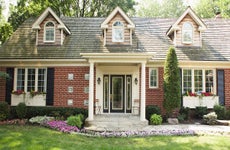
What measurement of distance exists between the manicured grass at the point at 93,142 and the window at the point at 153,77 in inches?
213

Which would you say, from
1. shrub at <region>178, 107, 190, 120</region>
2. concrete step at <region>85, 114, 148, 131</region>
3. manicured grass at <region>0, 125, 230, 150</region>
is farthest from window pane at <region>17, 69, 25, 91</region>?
shrub at <region>178, 107, 190, 120</region>

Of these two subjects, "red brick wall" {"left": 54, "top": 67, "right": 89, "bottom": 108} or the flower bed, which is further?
"red brick wall" {"left": 54, "top": 67, "right": 89, "bottom": 108}

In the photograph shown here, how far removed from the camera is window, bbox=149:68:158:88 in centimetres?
1484

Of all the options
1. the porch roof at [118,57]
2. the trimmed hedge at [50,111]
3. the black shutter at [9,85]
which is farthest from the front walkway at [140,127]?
the black shutter at [9,85]

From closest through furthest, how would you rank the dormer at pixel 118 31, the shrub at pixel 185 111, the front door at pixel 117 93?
1. the shrub at pixel 185 111
2. the dormer at pixel 118 31
3. the front door at pixel 117 93

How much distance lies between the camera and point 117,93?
50.4 feet

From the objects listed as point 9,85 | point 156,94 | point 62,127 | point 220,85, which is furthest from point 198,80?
point 9,85

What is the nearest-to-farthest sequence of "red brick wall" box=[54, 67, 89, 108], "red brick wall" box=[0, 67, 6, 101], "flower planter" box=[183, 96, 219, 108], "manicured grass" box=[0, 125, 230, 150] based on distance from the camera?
"manicured grass" box=[0, 125, 230, 150] → "flower planter" box=[183, 96, 219, 108] → "red brick wall" box=[54, 67, 89, 108] → "red brick wall" box=[0, 67, 6, 101]

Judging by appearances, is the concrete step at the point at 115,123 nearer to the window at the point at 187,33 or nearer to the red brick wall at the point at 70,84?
the red brick wall at the point at 70,84

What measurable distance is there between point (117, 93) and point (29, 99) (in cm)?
559

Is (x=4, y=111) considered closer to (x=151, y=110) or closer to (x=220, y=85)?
(x=151, y=110)

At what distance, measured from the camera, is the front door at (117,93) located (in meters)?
15.2

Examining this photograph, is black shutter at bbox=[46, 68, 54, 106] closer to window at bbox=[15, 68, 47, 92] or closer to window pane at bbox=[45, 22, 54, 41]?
window at bbox=[15, 68, 47, 92]

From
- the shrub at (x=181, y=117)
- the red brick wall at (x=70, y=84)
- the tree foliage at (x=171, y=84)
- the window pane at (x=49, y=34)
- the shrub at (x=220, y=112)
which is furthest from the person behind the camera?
the window pane at (x=49, y=34)
